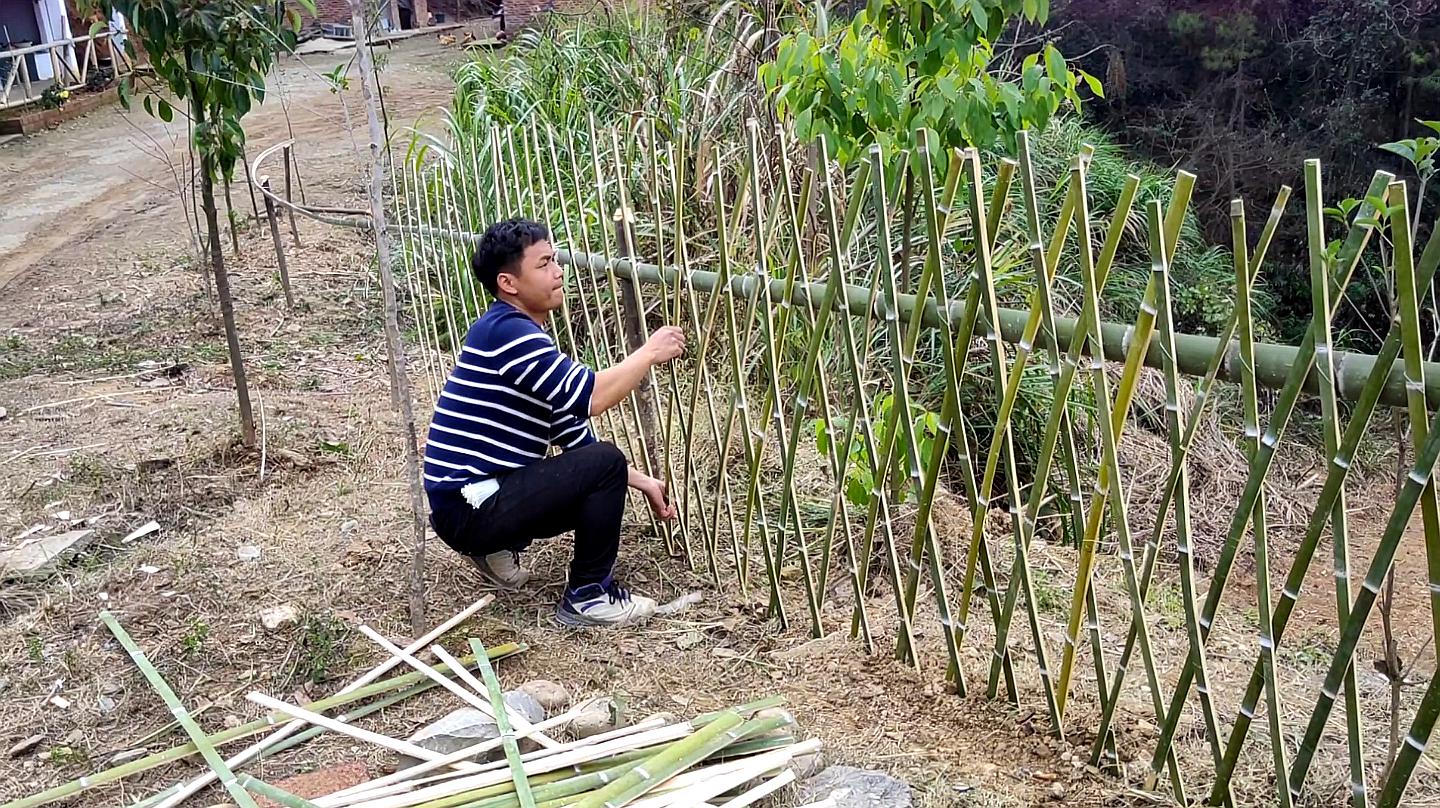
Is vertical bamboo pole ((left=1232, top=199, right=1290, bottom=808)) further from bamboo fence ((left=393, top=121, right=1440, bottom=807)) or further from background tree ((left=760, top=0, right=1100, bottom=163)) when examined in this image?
background tree ((left=760, top=0, right=1100, bottom=163))

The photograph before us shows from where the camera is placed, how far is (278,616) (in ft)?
10.5

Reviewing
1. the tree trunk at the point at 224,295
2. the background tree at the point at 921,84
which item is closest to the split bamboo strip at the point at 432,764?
the background tree at the point at 921,84

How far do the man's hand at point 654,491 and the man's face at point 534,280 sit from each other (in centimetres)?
61

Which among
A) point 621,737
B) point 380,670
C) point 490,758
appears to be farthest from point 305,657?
point 621,737

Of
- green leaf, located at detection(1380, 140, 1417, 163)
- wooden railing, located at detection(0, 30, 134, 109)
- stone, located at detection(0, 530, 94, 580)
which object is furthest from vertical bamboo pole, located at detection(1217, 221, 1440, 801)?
wooden railing, located at detection(0, 30, 134, 109)

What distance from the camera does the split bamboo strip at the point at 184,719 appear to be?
220 cm

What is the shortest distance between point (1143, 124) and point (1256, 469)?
10.7 meters

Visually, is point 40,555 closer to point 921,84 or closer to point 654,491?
point 654,491

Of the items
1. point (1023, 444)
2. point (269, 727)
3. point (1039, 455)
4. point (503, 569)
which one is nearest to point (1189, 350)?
point (1039, 455)

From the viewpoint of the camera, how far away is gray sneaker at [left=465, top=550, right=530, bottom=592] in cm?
323

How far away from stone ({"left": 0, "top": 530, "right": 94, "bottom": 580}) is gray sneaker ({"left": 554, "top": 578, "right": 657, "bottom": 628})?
1.77 meters

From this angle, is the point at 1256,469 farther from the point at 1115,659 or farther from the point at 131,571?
the point at 131,571

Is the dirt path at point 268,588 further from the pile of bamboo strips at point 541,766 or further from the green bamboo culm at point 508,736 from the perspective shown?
the green bamboo culm at point 508,736

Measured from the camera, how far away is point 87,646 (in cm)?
313
